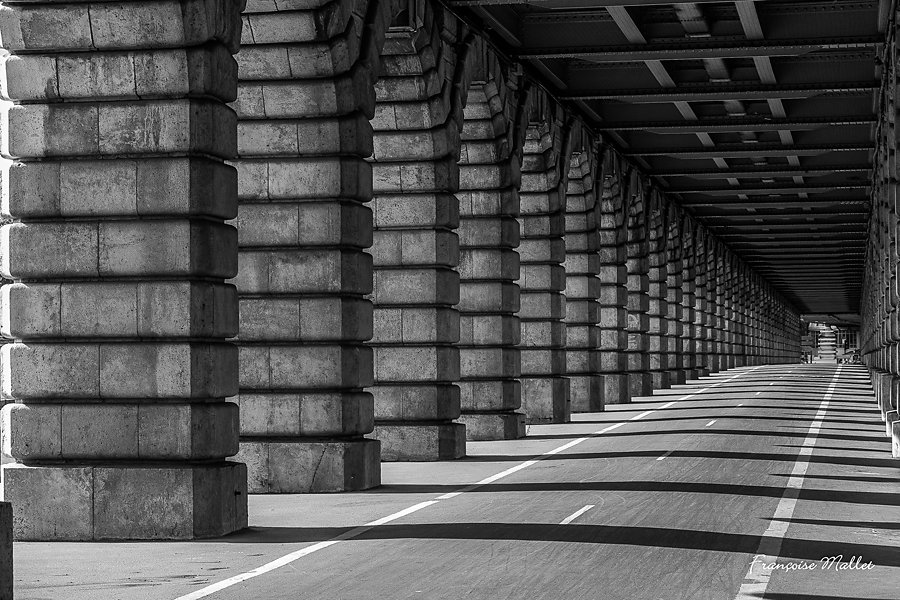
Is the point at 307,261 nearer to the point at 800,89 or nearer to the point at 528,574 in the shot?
the point at 528,574

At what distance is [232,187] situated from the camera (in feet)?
53.7

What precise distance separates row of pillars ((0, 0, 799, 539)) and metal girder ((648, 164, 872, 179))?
21317mm

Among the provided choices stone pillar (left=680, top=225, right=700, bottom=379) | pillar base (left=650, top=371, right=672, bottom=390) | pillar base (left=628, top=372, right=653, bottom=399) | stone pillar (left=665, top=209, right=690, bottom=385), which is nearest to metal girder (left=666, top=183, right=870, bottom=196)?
stone pillar (left=665, top=209, right=690, bottom=385)

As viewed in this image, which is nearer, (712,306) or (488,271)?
(488,271)

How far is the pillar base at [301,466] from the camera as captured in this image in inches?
788

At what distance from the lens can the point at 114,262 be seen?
51.8ft

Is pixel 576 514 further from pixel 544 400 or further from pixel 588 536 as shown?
pixel 544 400

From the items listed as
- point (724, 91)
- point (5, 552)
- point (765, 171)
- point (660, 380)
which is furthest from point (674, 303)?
point (5, 552)

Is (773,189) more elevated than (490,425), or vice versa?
(773,189)

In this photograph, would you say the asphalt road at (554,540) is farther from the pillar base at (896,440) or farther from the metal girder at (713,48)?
the metal girder at (713,48)

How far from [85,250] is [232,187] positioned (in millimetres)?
1871

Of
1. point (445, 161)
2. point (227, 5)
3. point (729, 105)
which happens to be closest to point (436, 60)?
point (445, 161)

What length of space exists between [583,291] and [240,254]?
24702mm

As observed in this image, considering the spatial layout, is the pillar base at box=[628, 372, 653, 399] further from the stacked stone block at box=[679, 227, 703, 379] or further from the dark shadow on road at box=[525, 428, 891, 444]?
the dark shadow on road at box=[525, 428, 891, 444]
